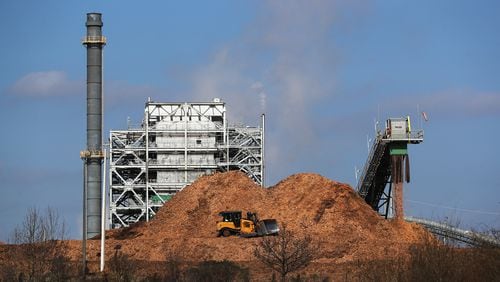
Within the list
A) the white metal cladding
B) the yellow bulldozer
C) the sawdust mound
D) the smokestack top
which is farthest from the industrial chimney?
the yellow bulldozer

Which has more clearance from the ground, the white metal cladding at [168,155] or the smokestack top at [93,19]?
the smokestack top at [93,19]

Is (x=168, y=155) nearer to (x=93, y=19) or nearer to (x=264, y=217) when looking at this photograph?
(x=93, y=19)

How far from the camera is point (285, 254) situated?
208 ft

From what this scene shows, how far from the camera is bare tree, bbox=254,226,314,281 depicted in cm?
6175

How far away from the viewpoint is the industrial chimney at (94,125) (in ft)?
325

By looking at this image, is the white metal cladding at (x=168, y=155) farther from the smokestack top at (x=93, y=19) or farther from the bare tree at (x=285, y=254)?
the bare tree at (x=285, y=254)

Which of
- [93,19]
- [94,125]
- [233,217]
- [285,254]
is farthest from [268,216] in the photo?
[93,19]

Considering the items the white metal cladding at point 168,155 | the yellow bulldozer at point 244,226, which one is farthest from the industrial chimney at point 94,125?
the yellow bulldozer at point 244,226

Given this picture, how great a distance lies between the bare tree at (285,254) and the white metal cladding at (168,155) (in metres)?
40.2

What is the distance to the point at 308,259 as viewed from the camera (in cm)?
6359

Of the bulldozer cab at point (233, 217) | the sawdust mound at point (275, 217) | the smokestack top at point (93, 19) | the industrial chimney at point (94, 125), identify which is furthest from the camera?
the smokestack top at point (93, 19)

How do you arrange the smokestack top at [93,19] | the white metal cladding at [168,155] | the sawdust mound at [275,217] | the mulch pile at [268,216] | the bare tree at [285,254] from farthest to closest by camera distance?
the white metal cladding at [168,155] < the smokestack top at [93,19] < the sawdust mound at [275,217] < the mulch pile at [268,216] < the bare tree at [285,254]

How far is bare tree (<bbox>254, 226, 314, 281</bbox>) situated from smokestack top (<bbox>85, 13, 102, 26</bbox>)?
41552mm

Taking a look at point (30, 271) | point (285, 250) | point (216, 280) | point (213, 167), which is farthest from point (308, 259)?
point (213, 167)
